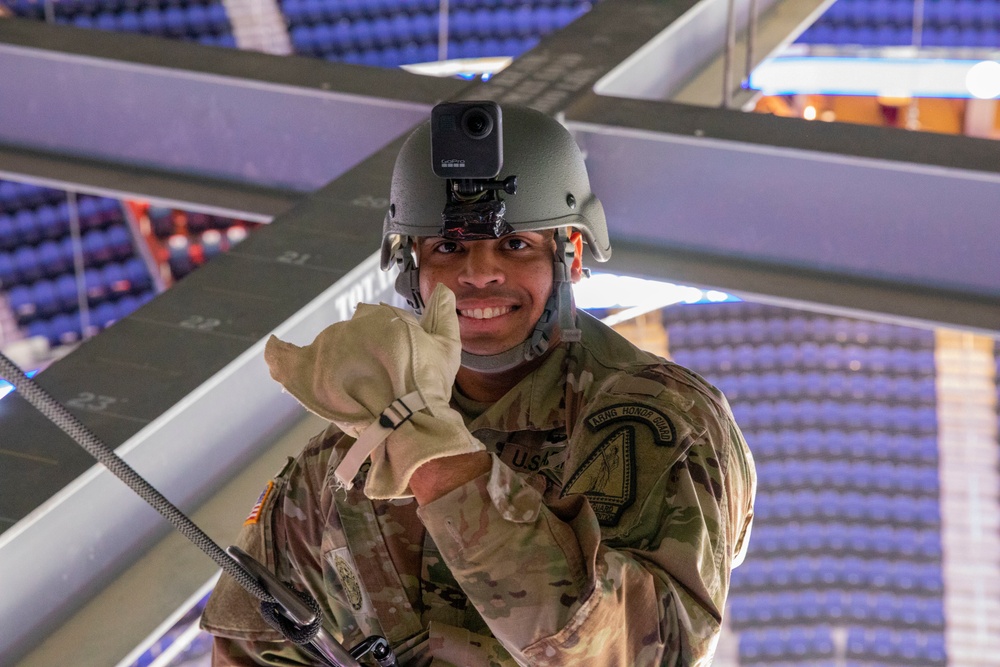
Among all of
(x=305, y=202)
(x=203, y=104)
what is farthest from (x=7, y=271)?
(x=305, y=202)

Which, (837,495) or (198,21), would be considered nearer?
(837,495)

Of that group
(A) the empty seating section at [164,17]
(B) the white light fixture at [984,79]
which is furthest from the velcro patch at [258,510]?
(B) the white light fixture at [984,79]

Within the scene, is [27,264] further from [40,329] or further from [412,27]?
[412,27]

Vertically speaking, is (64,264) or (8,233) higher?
(8,233)

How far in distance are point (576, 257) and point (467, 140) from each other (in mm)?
368

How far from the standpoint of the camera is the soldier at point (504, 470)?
1566mm

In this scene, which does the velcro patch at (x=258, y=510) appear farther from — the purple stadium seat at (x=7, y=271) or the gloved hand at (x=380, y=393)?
the purple stadium seat at (x=7, y=271)

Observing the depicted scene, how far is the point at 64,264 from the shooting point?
8961 mm

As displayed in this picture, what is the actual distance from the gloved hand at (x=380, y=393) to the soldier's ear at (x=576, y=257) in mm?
737

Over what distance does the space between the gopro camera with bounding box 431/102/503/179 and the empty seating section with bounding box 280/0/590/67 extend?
8.60 meters

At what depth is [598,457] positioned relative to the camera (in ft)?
6.04

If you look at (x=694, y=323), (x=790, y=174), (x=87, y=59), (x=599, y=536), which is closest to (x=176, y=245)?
(x=694, y=323)

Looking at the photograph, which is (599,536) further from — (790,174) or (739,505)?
(790,174)

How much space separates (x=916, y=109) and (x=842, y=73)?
6.55 feet
